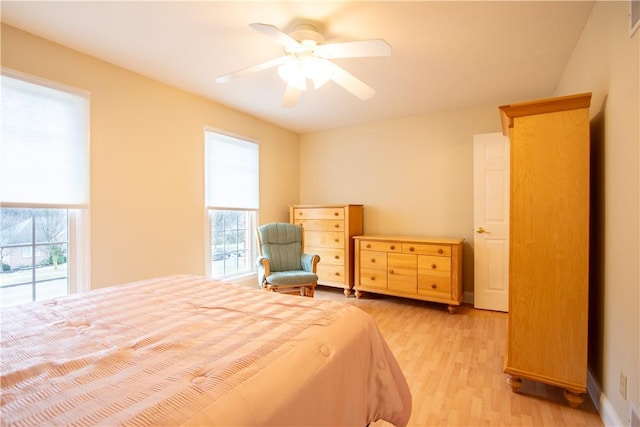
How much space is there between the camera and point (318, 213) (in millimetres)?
4301

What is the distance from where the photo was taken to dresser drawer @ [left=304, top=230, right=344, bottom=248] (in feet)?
13.6

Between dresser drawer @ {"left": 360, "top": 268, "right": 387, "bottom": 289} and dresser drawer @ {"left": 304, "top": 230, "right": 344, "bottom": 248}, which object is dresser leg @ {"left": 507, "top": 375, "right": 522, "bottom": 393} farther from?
dresser drawer @ {"left": 304, "top": 230, "right": 344, "bottom": 248}

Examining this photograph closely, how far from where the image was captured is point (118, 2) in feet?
6.07

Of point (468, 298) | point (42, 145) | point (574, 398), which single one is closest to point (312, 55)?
point (42, 145)

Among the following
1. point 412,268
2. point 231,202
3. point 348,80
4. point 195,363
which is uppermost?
point 348,80

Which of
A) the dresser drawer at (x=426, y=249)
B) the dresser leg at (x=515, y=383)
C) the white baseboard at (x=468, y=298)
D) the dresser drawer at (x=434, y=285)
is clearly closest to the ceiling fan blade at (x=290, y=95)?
the dresser drawer at (x=426, y=249)

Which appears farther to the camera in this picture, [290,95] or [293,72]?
[290,95]

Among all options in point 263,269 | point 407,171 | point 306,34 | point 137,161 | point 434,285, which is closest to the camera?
point 306,34

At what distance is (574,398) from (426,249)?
188 centimetres

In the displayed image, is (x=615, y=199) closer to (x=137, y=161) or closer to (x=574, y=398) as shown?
(x=574, y=398)

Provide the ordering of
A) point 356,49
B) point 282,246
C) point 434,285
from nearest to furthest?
point 356,49, point 434,285, point 282,246

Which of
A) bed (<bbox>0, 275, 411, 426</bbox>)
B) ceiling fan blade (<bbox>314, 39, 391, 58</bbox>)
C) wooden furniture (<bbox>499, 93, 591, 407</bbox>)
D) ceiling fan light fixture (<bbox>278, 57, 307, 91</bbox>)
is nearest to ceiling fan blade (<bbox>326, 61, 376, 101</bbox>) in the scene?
ceiling fan blade (<bbox>314, 39, 391, 58</bbox>)

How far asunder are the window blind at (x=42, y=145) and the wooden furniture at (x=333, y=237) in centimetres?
252

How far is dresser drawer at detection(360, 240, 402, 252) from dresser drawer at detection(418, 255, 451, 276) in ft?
0.99
